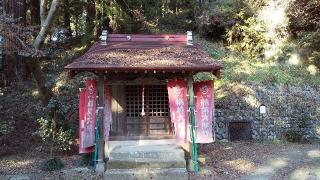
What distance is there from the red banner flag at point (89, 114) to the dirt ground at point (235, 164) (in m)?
0.86

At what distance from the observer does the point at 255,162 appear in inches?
462

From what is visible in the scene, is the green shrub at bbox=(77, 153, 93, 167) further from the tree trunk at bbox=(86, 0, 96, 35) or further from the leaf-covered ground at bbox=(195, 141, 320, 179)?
the tree trunk at bbox=(86, 0, 96, 35)

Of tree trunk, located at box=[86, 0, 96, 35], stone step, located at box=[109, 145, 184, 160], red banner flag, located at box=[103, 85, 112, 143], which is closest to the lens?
stone step, located at box=[109, 145, 184, 160]

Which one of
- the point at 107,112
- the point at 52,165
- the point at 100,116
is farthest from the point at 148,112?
the point at 52,165

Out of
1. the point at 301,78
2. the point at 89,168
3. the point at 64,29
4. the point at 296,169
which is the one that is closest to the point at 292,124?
the point at 301,78

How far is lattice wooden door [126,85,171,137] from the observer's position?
12047 mm

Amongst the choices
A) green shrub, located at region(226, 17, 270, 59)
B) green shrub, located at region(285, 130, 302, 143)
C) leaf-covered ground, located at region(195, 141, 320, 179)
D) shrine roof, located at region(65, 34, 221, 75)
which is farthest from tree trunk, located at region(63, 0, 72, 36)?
green shrub, located at region(285, 130, 302, 143)

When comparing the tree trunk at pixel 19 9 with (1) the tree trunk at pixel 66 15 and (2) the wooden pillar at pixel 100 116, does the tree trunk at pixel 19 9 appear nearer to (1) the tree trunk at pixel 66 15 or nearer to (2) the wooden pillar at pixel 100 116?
(1) the tree trunk at pixel 66 15

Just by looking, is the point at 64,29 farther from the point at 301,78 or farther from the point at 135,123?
the point at 301,78

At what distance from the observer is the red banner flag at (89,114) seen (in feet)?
36.0

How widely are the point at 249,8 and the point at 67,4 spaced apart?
10085 mm

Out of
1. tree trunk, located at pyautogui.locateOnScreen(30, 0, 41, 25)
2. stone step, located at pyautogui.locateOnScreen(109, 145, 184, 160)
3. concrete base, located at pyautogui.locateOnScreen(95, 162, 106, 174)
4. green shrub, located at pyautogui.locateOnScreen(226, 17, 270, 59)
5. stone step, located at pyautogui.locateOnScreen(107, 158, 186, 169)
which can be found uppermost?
tree trunk, located at pyautogui.locateOnScreen(30, 0, 41, 25)

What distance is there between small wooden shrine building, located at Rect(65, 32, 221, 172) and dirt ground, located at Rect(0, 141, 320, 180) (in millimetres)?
1453

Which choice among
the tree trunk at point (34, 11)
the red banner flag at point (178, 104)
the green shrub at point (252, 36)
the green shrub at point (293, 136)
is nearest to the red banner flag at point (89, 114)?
the red banner flag at point (178, 104)
